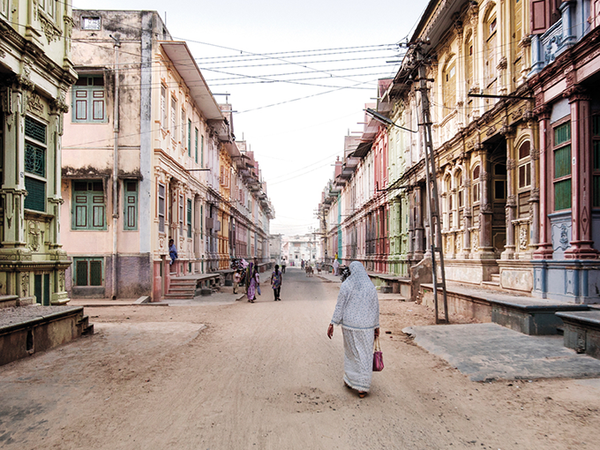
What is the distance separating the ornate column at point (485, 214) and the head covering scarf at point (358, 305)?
9567 mm

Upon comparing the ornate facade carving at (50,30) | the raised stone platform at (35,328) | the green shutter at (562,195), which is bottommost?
the raised stone platform at (35,328)

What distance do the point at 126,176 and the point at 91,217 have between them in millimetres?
2088

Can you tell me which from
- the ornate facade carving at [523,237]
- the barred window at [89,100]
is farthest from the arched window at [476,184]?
the barred window at [89,100]

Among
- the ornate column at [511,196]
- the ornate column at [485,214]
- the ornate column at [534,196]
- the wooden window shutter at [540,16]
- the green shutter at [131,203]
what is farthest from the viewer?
the green shutter at [131,203]

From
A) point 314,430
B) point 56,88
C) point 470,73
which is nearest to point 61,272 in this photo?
point 56,88

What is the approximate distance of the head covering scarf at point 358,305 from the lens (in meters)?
5.81

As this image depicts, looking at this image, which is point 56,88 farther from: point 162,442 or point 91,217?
point 162,442

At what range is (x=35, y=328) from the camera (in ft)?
25.3

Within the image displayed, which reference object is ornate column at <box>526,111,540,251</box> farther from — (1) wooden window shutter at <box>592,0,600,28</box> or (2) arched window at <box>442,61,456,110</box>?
(2) arched window at <box>442,61,456,110</box>

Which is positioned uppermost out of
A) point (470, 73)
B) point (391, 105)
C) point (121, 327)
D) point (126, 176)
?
point (391, 105)

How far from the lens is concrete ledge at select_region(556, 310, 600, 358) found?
6.74 m

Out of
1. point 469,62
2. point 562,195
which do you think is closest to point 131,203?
point 469,62

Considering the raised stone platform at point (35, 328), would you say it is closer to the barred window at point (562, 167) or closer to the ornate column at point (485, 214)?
the barred window at point (562, 167)

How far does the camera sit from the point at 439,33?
17781mm
